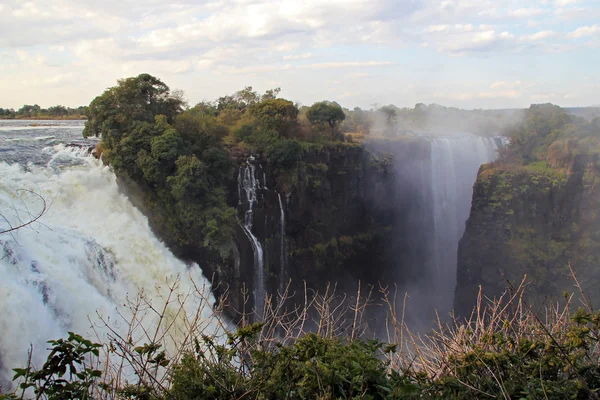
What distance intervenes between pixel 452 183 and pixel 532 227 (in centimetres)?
759

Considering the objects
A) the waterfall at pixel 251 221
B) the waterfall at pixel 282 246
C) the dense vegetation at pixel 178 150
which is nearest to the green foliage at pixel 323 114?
the dense vegetation at pixel 178 150

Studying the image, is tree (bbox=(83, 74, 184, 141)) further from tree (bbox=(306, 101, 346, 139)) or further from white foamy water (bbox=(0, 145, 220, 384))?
tree (bbox=(306, 101, 346, 139))

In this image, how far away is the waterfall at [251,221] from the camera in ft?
62.2

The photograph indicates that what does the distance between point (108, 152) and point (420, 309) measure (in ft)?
61.1

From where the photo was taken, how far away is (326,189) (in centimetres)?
2284

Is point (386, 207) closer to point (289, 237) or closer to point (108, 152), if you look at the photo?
point (289, 237)

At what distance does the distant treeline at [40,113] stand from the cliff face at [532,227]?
29.0 m

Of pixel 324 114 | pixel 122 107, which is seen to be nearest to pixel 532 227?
pixel 324 114

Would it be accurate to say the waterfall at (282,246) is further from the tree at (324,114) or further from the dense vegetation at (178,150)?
the tree at (324,114)

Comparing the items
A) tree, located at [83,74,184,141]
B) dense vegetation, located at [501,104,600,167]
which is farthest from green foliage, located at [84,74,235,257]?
dense vegetation, located at [501,104,600,167]

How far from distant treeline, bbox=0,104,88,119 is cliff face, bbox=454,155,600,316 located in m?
29.0

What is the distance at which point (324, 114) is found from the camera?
25359 mm

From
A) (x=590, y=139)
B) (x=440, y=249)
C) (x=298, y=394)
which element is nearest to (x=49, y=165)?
(x=298, y=394)

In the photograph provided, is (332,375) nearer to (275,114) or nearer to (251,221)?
(251,221)
